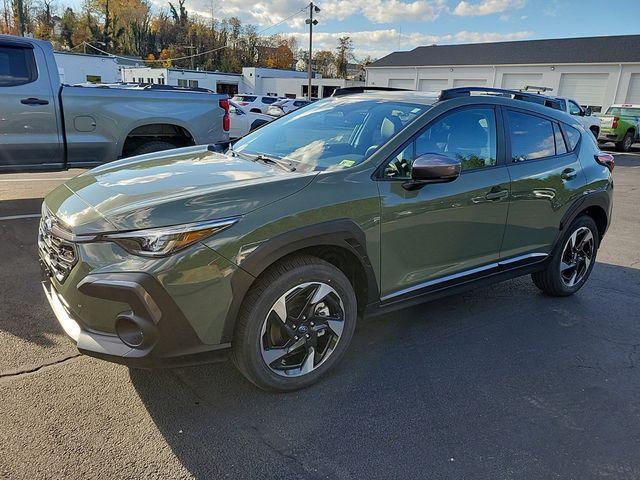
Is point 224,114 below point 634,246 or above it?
above

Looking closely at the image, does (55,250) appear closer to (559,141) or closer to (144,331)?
(144,331)

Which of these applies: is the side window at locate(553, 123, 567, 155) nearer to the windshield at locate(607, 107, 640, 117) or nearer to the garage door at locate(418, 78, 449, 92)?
the windshield at locate(607, 107, 640, 117)

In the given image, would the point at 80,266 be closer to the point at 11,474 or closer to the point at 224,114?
the point at 11,474

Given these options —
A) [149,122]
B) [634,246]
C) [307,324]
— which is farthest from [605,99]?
[307,324]

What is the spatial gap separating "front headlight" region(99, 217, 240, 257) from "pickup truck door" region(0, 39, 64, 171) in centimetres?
473

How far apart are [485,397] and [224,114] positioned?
19.0 ft

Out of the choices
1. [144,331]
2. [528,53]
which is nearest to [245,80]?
[528,53]

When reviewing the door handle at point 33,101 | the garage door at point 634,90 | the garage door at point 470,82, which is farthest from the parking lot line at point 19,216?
the garage door at point 470,82

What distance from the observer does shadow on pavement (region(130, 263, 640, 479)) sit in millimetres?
2395

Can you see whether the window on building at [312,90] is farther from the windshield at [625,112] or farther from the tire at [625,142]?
the tire at [625,142]

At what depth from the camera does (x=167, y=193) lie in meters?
2.59

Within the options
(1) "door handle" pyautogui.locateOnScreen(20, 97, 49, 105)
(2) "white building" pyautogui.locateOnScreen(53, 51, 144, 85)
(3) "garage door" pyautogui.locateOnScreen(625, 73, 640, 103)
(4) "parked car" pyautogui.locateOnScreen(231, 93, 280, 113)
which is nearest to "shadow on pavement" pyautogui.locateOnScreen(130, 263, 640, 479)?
(1) "door handle" pyautogui.locateOnScreen(20, 97, 49, 105)

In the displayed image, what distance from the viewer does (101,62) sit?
41.6 meters

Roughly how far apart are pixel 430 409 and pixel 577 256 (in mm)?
2640
